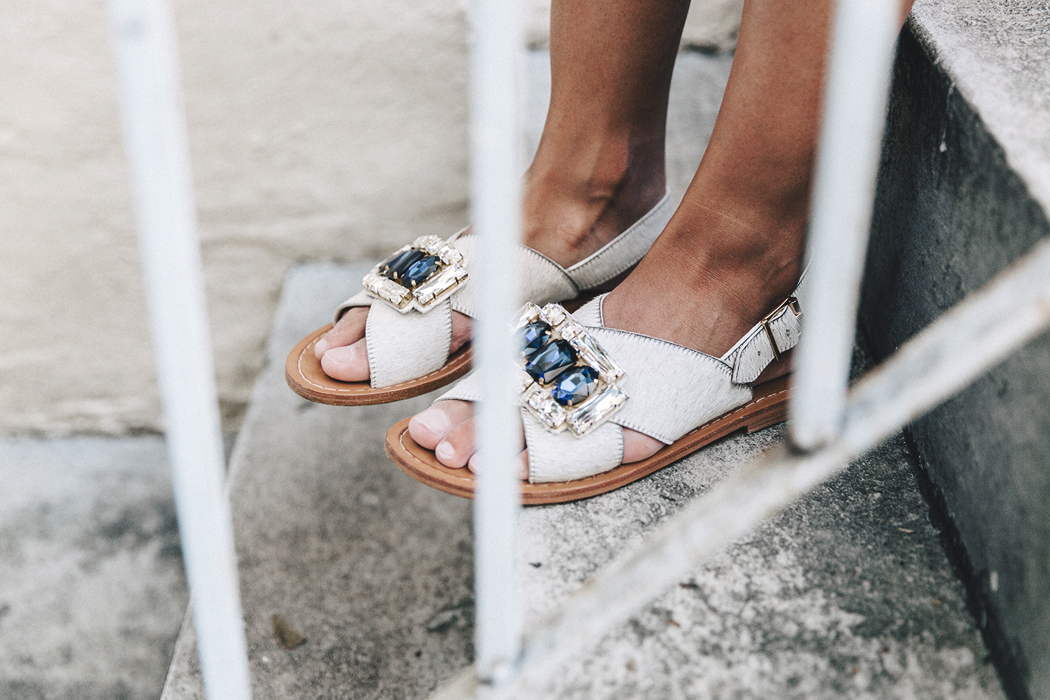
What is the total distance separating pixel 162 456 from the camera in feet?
5.39

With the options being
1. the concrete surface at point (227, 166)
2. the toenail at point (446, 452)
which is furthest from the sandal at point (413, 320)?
the concrete surface at point (227, 166)

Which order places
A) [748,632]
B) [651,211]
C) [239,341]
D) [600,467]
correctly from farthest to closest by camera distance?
[239,341], [651,211], [600,467], [748,632]

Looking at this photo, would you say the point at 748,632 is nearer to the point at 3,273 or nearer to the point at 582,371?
the point at 582,371

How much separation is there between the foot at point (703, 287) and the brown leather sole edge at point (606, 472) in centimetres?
2

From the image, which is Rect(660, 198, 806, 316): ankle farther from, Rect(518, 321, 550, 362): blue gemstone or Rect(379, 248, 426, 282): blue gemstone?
Rect(379, 248, 426, 282): blue gemstone

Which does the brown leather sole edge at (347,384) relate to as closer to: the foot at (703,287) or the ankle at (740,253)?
the foot at (703,287)

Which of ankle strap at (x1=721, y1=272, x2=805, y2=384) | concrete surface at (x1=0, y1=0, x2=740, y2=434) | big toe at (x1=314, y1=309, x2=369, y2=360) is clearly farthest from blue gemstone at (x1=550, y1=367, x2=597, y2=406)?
concrete surface at (x1=0, y1=0, x2=740, y2=434)

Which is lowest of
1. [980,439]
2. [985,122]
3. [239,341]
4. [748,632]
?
[239,341]

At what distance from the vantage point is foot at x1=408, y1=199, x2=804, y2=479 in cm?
71

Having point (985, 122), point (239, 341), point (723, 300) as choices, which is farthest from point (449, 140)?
point (985, 122)

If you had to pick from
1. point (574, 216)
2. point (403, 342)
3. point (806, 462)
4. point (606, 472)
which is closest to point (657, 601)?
point (606, 472)

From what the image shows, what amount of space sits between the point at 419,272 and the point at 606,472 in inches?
10.8

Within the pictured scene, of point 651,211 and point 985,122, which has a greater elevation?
point 985,122

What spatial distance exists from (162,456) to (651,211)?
122 centimetres
